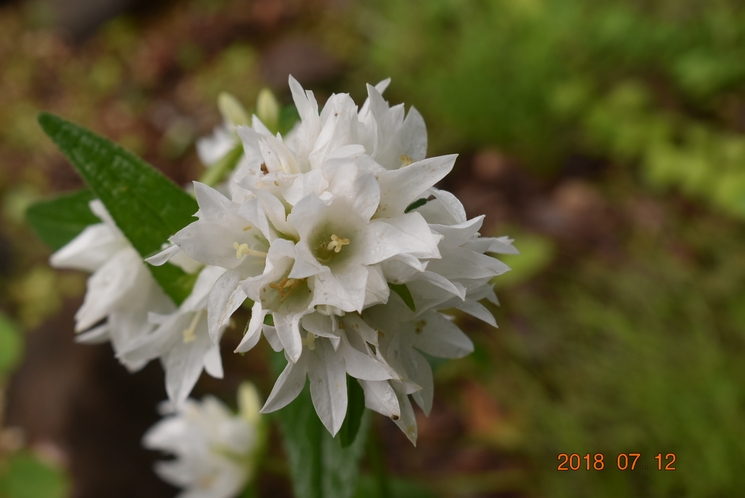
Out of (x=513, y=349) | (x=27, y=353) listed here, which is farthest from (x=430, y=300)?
(x=27, y=353)

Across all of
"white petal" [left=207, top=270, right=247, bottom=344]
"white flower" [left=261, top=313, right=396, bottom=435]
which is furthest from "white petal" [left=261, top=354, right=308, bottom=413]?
"white petal" [left=207, top=270, right=247, bottom=344]

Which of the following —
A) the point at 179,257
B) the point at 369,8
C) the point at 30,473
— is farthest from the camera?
the point at 369,8

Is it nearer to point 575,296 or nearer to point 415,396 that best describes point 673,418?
point 575,296

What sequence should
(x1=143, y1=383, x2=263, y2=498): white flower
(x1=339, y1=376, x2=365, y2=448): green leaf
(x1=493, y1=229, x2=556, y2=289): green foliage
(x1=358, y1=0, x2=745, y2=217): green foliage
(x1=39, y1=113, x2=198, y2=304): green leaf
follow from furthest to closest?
1. (x1=358, y1=0, x2=745, y2=217): green foliage
2. (x1=493, y1=229, x2=556, y2=289): green foliage
3. (x1=143, y1=383, x2=263, y2=498): white flower
4. (x1=39, y1=113, x2=198, y2=304): green leaf
5. (x1=339, y1=376, x2=365, y2=448): green leaf

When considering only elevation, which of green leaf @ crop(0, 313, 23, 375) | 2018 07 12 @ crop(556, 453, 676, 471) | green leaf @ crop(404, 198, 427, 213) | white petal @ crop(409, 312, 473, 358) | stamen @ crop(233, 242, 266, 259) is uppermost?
stamen @ crop(233, 242, 266, 259)

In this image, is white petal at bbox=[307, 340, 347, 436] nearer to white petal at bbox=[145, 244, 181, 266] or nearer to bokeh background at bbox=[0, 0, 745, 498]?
white petal at bbox=[145, 244, 181, 266]

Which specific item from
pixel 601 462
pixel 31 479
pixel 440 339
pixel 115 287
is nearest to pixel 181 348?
pixel 115 287

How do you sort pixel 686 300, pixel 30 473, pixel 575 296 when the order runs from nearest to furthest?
pixel 30 473 < pixel 686 300 < pixel 575 296
